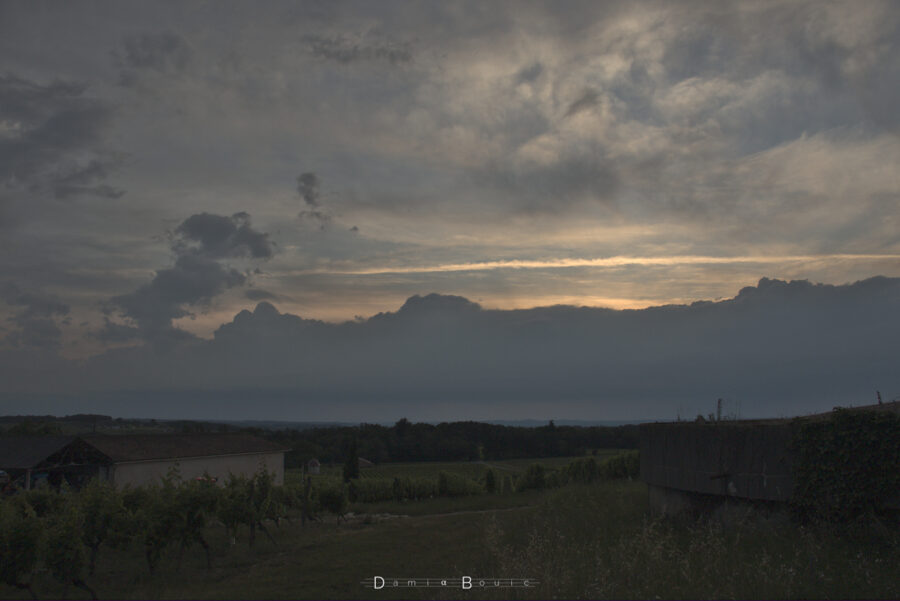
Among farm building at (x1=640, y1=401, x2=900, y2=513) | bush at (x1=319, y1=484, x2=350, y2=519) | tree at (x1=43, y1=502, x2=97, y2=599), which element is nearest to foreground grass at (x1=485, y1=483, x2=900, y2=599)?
farm building at (x1=640, y1=401, x2=900, y2=513)

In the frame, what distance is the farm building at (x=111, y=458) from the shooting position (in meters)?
31.1

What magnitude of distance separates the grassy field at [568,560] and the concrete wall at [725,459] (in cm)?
69

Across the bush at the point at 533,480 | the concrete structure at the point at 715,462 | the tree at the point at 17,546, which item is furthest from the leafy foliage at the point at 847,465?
the bush at the point at 533,480

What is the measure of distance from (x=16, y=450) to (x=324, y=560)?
24.7m

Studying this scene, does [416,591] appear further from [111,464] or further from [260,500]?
[111,464]

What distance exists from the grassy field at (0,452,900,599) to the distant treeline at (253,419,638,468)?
72.6m

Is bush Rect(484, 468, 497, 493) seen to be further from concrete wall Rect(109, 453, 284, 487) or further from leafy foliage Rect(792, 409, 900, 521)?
leafy foliage Rect(792, 409, 900, 521)

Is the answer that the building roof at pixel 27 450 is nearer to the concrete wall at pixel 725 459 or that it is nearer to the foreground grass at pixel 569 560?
the foreground grass at pixel 569 560

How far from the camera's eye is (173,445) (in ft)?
118

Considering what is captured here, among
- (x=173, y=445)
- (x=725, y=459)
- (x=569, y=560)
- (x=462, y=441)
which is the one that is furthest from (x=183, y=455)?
(x=462, y=441)

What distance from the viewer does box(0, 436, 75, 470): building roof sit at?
30.6m

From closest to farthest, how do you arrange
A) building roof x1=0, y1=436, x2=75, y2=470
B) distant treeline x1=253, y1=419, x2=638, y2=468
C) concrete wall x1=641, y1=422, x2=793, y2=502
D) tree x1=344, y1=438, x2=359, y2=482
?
concrete wall x1=641, y1=422, x2=793, y2=502 < building roof x1=0, y1=436, x2=75, y2=470 < tree x1=344, y1=438, x2=359, y2=482 < distant treeline x1=253, y1=419, x2=638, y2=468

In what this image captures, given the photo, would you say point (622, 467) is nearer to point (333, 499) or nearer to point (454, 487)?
point (454, 487)

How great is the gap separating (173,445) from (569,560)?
31079 millimetres
